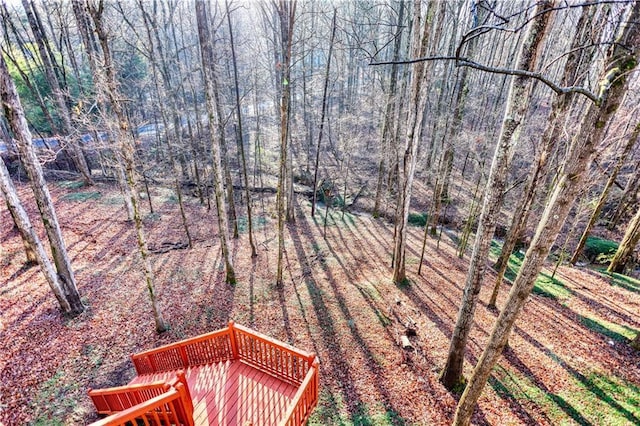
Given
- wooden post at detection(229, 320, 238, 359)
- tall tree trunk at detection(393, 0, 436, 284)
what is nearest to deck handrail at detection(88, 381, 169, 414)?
wooden post at detection(229, 320, 238, 359)

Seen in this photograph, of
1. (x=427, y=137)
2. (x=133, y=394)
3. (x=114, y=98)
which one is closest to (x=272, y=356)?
(x=133, y=394)

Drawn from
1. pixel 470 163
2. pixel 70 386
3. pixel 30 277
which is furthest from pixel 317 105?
pixel 70 386

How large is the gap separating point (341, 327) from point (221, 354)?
3.68m

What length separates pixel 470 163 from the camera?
2627cm

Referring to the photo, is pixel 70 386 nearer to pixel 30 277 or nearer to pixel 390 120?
pixel 30 277

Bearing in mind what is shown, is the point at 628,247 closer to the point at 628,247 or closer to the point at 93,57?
the point at 628,247

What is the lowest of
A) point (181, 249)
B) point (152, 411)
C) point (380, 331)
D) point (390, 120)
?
point (181, 249)

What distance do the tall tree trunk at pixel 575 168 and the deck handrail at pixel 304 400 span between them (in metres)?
2.67

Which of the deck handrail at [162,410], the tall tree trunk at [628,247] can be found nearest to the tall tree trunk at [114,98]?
the deck handrail at [162,410]

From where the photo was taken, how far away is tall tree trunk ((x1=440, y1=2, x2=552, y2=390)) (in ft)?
15.1

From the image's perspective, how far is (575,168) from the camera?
320cm

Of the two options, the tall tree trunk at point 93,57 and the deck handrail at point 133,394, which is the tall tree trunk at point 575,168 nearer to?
the deck handrail at point 133,394

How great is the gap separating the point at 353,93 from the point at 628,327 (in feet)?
100

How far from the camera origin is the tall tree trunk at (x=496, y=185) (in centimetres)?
459
